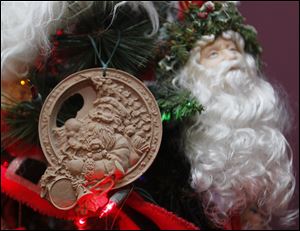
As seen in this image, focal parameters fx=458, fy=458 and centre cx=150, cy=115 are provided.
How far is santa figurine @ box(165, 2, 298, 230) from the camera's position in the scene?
0.64 meters

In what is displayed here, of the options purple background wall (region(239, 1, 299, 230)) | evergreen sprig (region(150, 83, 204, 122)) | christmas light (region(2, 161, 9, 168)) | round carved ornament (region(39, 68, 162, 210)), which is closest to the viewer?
round carved ornament (region(39, 68, 162, 210))

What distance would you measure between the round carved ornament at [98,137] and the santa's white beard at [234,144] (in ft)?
0.37

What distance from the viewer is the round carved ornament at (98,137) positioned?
1.67 ft

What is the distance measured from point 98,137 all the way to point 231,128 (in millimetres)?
214

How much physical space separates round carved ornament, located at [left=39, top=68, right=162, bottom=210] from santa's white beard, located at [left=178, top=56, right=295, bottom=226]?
0.37 ft

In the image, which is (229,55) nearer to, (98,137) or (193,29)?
(193,29)

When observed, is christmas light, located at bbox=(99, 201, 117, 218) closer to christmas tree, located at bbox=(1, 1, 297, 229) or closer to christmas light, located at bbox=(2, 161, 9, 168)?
christmas tree, located at bbox=(1, 1, 297, 229)

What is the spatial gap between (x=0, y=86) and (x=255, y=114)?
15.6 inches

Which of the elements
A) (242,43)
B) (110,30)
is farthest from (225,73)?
(110,30)

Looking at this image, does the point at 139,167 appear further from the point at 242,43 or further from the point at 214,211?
the point at 242,43

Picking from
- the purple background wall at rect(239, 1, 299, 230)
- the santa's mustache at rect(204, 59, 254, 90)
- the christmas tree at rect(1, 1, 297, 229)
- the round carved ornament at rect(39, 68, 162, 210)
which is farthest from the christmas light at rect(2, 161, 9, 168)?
the purple background wall at rect(239, 1, 299, 230)

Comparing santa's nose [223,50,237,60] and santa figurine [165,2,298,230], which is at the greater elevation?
santa's nose [223,50,237,60]

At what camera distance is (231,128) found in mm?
659

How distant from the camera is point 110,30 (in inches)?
26.4
